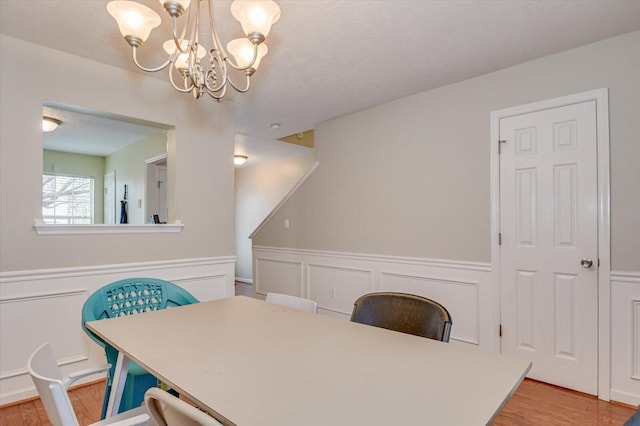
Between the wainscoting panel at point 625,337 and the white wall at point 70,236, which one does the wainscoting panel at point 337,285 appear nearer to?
the white wall at point 70,236

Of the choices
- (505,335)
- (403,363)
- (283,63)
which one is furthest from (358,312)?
(283,63)

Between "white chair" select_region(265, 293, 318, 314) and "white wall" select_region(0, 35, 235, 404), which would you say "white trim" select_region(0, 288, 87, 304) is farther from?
"white chair" select_region(265, 293, 318, 314)

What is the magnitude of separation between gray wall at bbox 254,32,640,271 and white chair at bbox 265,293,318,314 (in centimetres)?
164

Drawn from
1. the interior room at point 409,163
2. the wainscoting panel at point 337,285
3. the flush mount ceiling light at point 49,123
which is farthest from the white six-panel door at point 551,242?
the flush mount ceiling light at point 49,123

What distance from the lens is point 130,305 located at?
77.9 inches

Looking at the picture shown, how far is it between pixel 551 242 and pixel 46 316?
11.5 feet

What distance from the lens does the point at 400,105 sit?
133 inches

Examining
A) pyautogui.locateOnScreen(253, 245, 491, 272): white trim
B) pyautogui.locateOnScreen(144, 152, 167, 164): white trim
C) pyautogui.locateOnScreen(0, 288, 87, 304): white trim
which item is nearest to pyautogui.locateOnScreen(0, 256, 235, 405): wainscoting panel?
pyautogui.locateOnScreen(0, 288, 87, 304): white trim

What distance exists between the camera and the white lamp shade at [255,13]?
1.42 metres

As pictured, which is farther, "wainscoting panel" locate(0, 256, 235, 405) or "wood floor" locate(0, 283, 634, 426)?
"wainscoting panel" locate(0, 256, 235, 405)

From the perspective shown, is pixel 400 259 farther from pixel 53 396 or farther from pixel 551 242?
pixel 53 396

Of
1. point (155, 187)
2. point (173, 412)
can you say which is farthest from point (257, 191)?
point (173, 412)

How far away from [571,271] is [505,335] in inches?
26.9

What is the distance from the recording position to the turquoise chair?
161 centimetres
